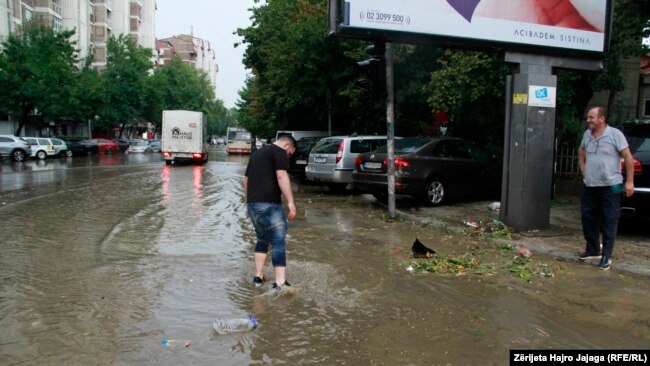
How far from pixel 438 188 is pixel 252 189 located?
7103 mm

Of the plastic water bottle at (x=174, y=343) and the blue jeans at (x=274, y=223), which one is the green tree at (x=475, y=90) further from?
the plastic water bottle at (x=174, y=343)

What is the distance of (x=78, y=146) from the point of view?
42438 mm

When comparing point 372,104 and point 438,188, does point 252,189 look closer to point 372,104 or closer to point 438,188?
point 438,188

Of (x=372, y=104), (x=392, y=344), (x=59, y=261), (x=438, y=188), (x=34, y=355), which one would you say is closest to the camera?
(x=34, y=355)

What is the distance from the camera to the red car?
4722 cm

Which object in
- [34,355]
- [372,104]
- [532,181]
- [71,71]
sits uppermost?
[71,71]

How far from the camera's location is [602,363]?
12.8 feet

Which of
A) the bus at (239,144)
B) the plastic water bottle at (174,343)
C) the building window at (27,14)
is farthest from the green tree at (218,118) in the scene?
the plastic water bottle at (174,343)

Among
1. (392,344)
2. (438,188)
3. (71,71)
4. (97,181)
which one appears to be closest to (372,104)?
(438,188)

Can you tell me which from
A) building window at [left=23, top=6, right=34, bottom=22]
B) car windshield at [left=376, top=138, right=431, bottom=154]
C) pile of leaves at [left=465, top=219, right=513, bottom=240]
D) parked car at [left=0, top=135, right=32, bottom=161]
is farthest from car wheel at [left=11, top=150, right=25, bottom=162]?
pile of leaves at [left=465, top=219, right=513, bottom=240]

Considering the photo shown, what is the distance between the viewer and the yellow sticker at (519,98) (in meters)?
8.44

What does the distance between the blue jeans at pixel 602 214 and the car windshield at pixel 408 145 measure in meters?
5.19

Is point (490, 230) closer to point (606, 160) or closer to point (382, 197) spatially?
point (606, 160)

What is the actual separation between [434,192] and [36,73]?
3438cm
